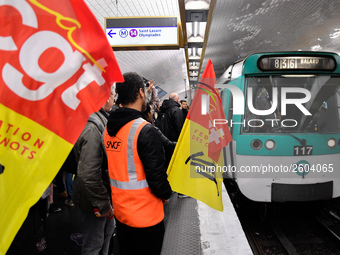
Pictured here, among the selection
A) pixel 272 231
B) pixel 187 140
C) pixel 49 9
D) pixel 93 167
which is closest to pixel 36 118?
pixel 49 9

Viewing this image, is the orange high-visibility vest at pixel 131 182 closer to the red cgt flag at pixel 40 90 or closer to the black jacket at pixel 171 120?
the red cgt flag at pixel 40 90

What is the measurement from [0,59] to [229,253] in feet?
8.13

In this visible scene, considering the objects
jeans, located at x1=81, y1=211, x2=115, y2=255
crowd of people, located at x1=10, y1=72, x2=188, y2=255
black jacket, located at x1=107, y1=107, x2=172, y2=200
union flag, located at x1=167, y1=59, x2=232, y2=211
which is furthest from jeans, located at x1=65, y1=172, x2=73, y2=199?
black jacket, located at x1=107, y1=107, x2=172, y2=200

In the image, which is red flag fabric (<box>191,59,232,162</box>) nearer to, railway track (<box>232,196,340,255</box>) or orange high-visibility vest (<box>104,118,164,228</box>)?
orange high-visibility vest (<box>104,118,164,228</box>)

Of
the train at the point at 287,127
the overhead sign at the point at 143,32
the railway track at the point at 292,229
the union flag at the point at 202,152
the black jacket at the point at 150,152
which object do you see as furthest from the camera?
the overhead sign at the point at 143,32

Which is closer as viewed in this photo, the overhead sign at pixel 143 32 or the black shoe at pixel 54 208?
the black shoe at pixel 54 208

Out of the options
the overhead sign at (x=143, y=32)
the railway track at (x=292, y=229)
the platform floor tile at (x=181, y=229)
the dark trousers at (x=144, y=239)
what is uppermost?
the overhead sign at (x=143, y=32)

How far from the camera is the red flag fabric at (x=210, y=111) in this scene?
2843 mm

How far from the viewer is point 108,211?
2.15 m

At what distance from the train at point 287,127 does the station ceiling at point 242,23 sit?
231 centimetres

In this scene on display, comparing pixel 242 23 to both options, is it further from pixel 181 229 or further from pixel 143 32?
pixel 181 229

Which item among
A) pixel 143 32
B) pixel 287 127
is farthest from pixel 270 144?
pixel 143 32

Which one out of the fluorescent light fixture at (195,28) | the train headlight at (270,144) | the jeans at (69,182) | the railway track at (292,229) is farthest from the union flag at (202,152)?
the fluorescent light fixture at (195,28)

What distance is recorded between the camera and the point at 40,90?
3.51 ft
